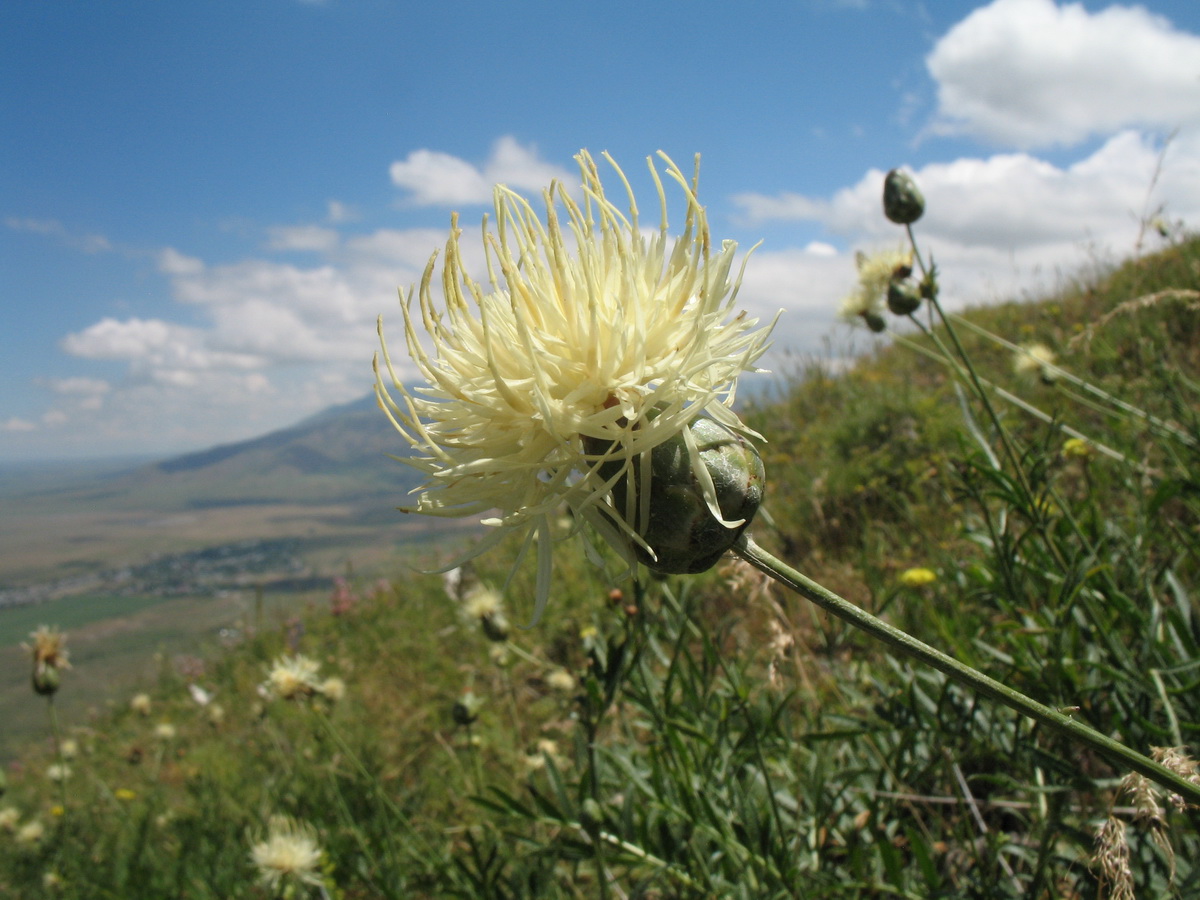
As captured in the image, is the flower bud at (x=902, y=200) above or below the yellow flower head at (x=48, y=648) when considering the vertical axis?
above

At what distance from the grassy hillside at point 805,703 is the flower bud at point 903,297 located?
0.54 meters

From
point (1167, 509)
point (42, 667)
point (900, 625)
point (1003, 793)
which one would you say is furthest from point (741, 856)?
point (42, 667)

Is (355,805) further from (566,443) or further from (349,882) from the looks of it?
(566,443)

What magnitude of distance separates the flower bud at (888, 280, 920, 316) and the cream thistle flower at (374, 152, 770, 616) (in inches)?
84.6

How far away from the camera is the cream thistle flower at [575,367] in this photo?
103cm

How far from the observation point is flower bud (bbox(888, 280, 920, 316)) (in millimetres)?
2994

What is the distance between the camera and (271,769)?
16.9 ft

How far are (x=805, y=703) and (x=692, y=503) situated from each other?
1992mm

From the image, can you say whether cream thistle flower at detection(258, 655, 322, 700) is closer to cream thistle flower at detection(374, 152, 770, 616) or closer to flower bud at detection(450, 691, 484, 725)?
flower bud at detection(450, 691, 484, 725)

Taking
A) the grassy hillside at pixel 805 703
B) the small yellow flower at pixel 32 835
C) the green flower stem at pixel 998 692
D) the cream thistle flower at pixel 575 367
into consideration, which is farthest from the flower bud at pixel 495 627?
the small yellow flower at pixel 32 835

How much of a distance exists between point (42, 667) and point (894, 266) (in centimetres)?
557

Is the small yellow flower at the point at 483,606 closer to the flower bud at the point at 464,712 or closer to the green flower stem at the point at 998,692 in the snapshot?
the flower bud at the point at 464,712

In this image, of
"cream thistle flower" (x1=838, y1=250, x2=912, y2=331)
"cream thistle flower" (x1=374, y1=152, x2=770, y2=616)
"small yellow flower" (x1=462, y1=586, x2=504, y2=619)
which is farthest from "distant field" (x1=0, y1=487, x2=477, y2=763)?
"cream thistle flower" (x1=838, y1=250, x2=912, y2=331)

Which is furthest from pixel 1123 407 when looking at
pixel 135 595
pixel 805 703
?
pixel 135 595
